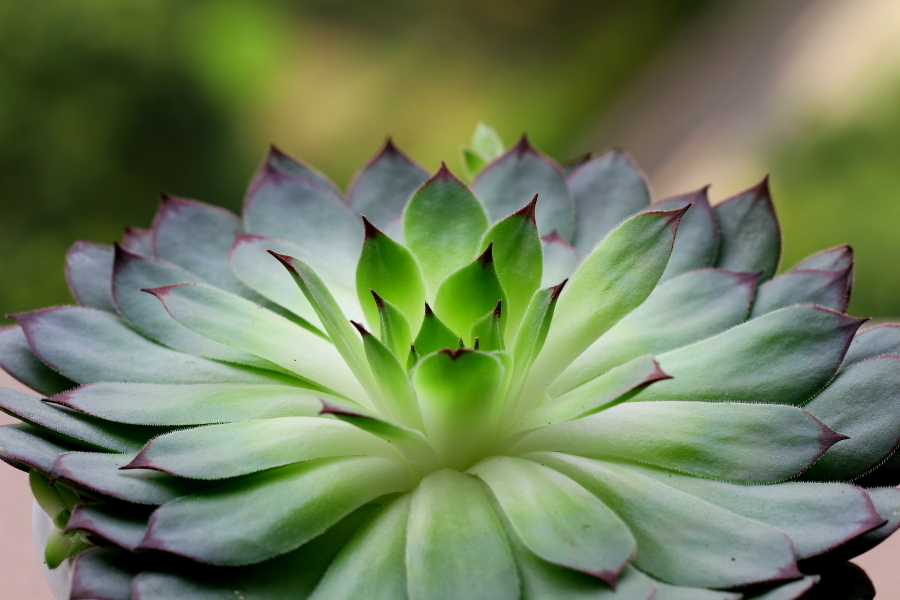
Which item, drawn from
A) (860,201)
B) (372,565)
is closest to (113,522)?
(372,565)

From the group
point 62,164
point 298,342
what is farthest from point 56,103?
point 298,342

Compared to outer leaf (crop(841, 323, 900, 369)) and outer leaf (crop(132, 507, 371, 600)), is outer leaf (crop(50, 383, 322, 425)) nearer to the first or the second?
outer leaf (crop(132, 507, 371, 600))

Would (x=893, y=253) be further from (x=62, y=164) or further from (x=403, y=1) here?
(x=62, y=164)

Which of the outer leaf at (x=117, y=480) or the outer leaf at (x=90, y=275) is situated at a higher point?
the outer leaf at (x=90, y=275)

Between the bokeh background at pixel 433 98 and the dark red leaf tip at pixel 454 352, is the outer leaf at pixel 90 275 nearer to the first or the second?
the dark red leaf tip at pixel 454 352

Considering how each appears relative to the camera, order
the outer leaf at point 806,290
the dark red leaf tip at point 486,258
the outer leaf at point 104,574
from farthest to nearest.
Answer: the outer leaf at point 806,290 → the dark red leaf tip at point 486,258 → the outer leaf at point 104,574

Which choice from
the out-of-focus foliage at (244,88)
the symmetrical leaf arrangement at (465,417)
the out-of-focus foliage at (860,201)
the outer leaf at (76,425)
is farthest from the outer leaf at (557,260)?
the out-of-focus foliage at (244,88)

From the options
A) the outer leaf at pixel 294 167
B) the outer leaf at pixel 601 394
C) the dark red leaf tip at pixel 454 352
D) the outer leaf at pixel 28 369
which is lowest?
the outer leaf at pixel 601 394

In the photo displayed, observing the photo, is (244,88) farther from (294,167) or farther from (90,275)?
(90,275)
